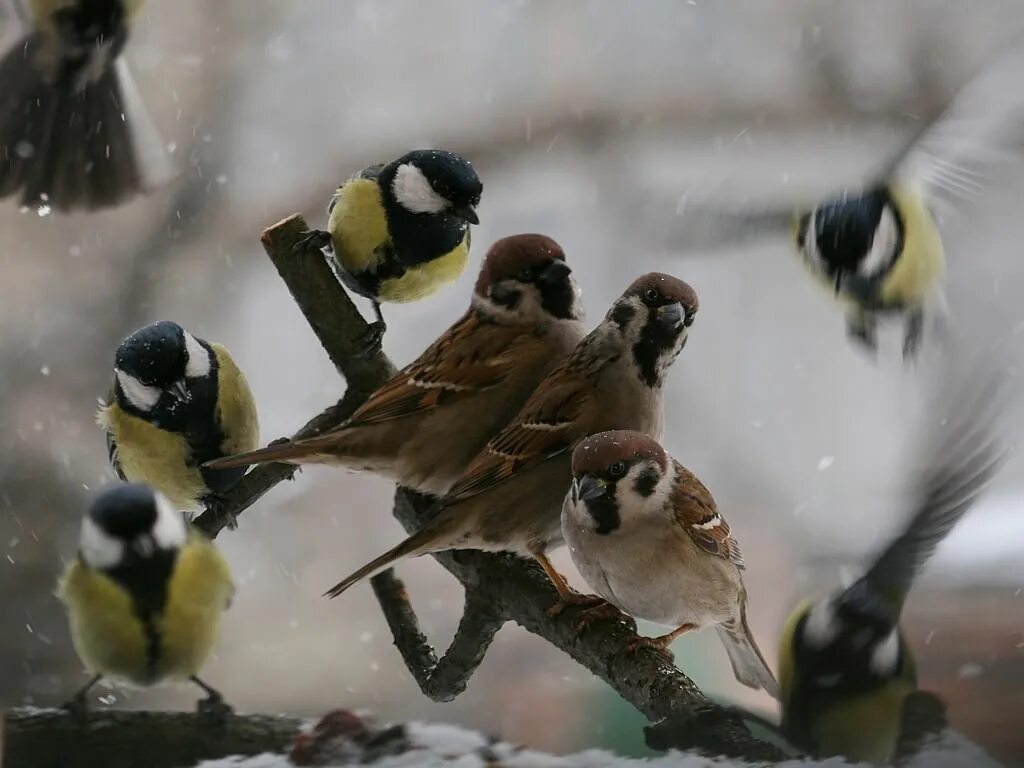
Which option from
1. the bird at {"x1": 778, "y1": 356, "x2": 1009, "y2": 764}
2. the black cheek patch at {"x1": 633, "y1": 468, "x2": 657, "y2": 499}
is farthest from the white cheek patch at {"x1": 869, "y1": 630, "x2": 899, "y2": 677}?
the black cheek patch at {"x1": 633, "y1": 468, "x2": 657, "y2": 499}

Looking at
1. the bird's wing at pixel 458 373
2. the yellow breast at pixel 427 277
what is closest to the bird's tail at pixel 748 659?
the bird's wing at pixel 458 373

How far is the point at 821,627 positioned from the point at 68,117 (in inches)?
31.5

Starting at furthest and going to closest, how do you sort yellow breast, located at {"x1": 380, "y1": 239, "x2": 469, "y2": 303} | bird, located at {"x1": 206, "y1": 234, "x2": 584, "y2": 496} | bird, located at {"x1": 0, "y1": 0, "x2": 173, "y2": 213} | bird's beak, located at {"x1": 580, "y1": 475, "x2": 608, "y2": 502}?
1. bird, located at {"x1": 0, "y1": 0, "x2": 173, "y2": 213}
2. yellow breast, located at {"x1": 380, "y1": 239, "x2": 469, "y2": 303}
3. bird, located at {"x1": 206, "y1": 234, "x2": 584, "y2": 496}
4. bird's beak, located at {"x1": 580, "y1": 475, "x2": 608, "y2": 502}

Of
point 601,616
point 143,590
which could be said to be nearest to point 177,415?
point 143,590

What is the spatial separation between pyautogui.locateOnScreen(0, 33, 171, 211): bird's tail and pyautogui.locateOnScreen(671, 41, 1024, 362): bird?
0.55 meters

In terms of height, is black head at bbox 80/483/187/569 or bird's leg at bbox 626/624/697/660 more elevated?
black head at bbox 80/483/187/569

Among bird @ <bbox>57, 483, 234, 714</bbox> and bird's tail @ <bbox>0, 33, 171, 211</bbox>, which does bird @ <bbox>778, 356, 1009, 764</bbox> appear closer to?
bird @ <bbox>57, 483, 234, 714</bbox>

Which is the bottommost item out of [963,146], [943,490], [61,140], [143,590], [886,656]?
[886,656]

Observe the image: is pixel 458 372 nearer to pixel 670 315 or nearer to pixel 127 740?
pixel 670 315

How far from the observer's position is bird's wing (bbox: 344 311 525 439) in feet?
2.77

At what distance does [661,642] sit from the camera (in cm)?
80

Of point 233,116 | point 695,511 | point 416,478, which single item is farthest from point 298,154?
point 695,511

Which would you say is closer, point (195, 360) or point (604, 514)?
point (604, 514)

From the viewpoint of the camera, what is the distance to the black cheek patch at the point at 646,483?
2.46 ft
